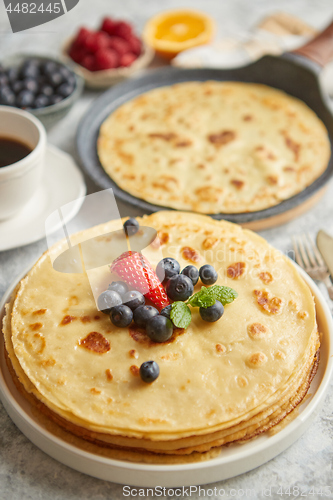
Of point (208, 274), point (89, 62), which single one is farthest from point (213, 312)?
point (89, 62)

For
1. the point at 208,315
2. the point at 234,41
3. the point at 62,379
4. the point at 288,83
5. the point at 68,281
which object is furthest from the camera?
the point at 234,41

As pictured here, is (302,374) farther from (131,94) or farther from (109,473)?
(131,94)

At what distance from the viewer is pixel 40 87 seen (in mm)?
2854

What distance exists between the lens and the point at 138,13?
4.01 metres

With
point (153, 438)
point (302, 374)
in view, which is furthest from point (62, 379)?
point (302, 374)

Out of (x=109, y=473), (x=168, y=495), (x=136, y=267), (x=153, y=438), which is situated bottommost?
(x=168, y=495)

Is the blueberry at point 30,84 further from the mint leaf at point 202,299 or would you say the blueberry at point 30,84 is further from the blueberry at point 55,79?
the mint leaf at point 202,299

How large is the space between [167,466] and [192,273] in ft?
2.07

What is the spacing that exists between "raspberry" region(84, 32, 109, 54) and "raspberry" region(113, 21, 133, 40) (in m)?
0.15

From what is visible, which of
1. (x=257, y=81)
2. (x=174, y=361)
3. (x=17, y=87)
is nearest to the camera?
(x=174, y=361)

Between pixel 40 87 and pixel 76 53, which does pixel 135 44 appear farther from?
pixel 40 87

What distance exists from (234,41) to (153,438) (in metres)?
3.05

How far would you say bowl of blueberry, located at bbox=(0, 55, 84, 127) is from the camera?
8.98 feet

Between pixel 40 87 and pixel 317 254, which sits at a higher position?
pixel 40 87
